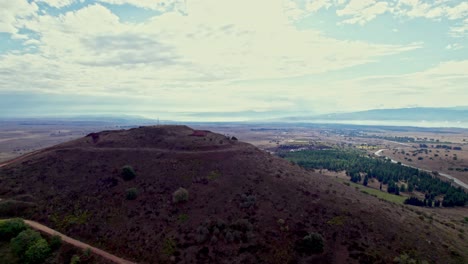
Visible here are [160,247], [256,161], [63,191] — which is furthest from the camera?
[256,161]

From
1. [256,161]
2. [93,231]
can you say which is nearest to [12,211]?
[93,231]

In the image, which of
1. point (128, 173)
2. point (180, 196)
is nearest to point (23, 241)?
point (128, 173)

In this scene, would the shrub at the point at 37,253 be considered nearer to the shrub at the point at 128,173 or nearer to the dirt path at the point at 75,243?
the dirt path at the point at 75,243

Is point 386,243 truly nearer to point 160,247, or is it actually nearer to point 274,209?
point 274,209

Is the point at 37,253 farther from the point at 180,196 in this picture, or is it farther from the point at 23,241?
the point at 180,196

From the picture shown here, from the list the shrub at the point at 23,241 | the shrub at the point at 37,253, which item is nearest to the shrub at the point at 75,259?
the shrub at the point at 37,253

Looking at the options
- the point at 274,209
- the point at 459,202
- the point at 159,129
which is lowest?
the point at 459,202
